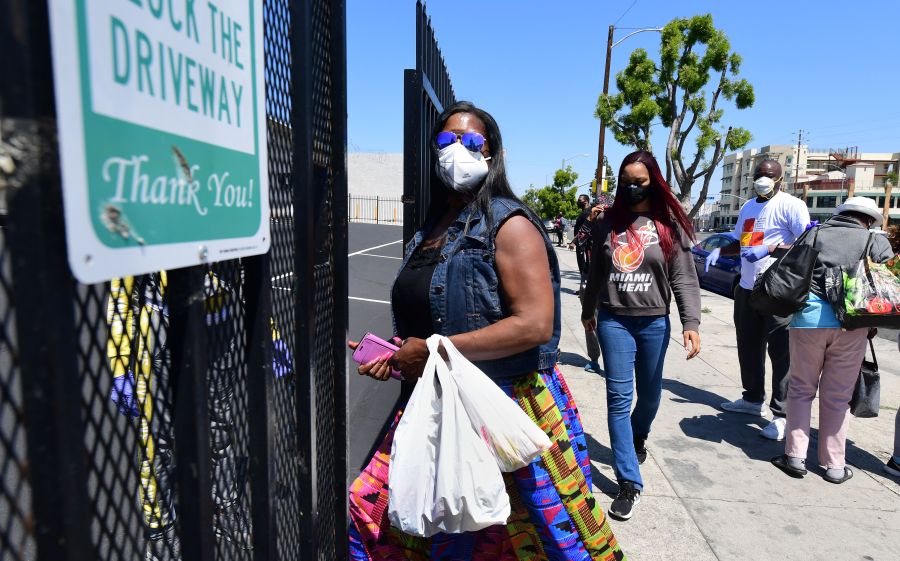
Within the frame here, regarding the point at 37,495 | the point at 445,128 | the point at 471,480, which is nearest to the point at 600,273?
the point at 445,128

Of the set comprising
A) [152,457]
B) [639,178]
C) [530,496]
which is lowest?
[530,496]

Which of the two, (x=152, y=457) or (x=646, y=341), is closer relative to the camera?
(x=152, y=457)

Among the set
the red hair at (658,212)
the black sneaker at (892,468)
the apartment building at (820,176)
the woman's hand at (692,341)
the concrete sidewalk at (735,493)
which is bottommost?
the concrete sidewalk at (735,493)

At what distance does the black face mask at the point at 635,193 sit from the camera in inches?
131

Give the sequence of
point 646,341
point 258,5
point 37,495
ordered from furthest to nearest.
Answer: point 646,341 → point 258,5 → point 37,495

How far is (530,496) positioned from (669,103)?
14210 millimetres

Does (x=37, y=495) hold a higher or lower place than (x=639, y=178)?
lower

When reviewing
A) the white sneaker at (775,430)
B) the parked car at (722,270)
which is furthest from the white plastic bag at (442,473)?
the parked car at (722,270)

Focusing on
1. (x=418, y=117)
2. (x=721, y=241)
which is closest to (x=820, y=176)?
(x=721, y=241)

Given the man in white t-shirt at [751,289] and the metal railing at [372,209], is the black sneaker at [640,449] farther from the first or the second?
the metal railing at [372,209]

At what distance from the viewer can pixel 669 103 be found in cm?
1410

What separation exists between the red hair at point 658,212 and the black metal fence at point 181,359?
2.07 meters

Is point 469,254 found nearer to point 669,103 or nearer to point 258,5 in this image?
point 258,5

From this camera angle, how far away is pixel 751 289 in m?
4.67
